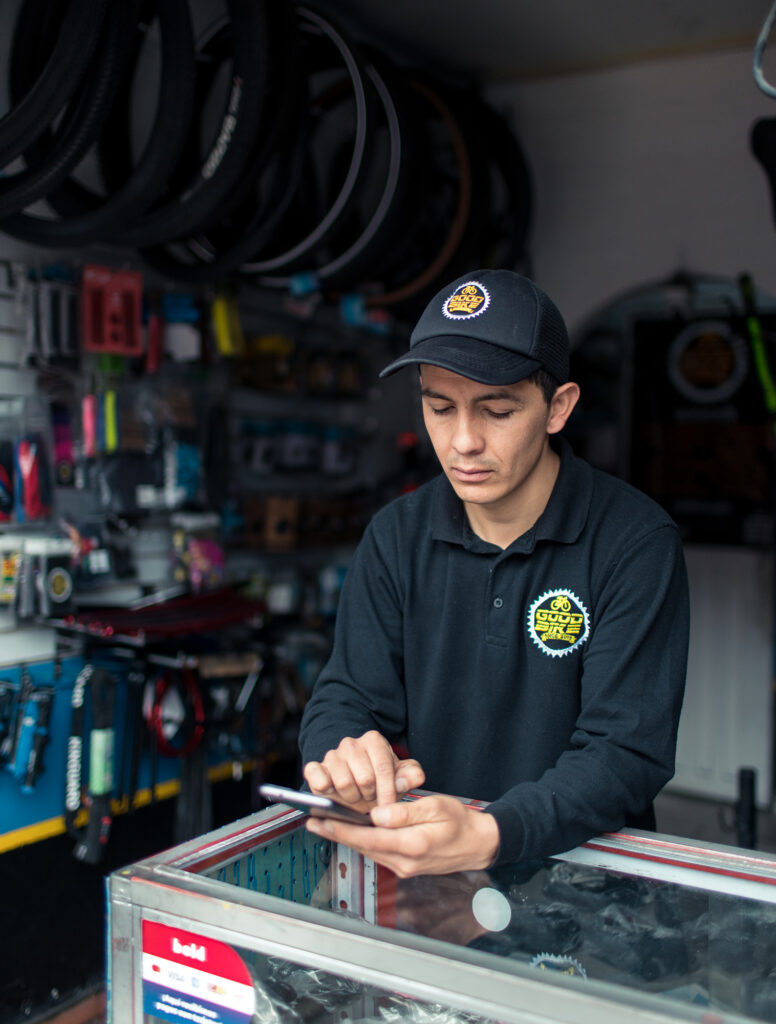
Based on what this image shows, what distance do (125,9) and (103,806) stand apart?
2.21 metres

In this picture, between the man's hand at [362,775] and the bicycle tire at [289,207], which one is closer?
the man's hand at [362,775]

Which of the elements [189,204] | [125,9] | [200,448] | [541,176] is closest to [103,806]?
[200,448]

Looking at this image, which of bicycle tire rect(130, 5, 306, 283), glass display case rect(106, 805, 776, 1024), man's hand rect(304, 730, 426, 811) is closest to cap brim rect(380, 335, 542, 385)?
man's hand rect(304, 730, 426, 811)

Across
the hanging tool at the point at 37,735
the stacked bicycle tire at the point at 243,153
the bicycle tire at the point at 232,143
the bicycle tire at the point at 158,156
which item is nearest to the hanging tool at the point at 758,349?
the stacked bicycle tire at the point at 243,153

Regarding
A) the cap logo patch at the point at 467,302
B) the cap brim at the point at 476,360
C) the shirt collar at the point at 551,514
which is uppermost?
the cap logo patch at the point at 467,302

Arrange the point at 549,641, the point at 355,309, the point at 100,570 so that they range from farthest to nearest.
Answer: the point at 355,309
the point at 100,570
the point at 549,641

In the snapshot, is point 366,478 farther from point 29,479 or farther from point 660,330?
point 29,479

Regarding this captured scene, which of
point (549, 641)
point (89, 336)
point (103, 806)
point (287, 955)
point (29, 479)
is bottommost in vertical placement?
point (103, 806)

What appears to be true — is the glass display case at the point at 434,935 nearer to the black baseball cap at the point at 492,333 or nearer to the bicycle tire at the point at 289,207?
the black baseball cap at the point at 492,333

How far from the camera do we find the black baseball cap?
1.25 metres

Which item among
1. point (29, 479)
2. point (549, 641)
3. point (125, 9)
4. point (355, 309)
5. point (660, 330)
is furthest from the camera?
point (660, 330)

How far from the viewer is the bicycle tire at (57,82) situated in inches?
84.3

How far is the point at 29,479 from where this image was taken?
2.86 meters

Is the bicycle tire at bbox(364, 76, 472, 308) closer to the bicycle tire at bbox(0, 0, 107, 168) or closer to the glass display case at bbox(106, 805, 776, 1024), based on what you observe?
the bicycle tire at bbox(0, 0, 107, 168)
